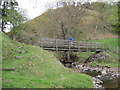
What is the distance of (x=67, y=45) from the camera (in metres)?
23.2

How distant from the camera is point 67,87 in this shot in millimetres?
11477

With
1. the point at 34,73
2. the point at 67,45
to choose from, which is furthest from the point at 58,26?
the point at 34,73

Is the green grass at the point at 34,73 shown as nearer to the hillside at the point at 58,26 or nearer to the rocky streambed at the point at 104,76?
the rocky streambed at the point at 104,76

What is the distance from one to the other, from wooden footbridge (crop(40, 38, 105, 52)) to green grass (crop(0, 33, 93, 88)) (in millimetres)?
3937

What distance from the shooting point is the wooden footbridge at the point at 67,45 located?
1997cm

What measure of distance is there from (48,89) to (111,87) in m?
5.05

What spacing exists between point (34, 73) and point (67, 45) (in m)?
11.1

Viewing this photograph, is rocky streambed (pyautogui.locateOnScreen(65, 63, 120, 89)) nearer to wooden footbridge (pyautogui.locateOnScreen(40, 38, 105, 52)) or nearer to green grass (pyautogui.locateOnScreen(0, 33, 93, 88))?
green grass (pyautogui.locateOnScreen(0, 33, 93, 88))

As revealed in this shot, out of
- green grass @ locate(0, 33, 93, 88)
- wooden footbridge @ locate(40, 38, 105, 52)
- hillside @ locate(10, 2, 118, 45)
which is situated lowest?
green grass @ locate(0, 33, 93, 88)

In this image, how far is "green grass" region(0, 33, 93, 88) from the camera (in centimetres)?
1098

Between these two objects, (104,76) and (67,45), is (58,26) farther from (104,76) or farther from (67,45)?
(104,76)

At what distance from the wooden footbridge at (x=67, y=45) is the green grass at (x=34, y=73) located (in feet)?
12.9

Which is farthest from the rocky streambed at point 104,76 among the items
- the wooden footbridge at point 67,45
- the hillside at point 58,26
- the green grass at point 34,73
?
the hillside at point 58,26

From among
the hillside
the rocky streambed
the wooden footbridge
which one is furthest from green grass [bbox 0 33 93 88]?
the hillside
